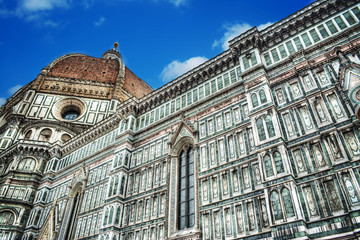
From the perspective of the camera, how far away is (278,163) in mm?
12484

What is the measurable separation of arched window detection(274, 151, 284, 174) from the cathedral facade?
0.16 feet

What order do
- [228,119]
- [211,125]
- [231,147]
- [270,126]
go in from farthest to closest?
[211,125]
[228,119]
[231,147]
[270,126]

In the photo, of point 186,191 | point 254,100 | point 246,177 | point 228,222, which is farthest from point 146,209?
point 254,100

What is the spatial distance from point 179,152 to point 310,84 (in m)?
8.74

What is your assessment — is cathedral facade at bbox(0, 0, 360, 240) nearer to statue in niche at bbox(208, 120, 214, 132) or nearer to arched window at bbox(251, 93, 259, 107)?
statue in niche at bbox(208, 120, 214, 132)

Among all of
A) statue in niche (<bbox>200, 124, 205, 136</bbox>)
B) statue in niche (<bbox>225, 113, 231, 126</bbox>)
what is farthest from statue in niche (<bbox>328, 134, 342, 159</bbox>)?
statue in niche (<bbox>200, 124, 205, 136</bbox>)

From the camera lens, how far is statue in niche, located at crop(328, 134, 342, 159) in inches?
448

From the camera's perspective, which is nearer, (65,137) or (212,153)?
(212,153)

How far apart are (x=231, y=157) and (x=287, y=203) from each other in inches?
163

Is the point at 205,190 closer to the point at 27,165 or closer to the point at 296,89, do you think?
the point at 296,89

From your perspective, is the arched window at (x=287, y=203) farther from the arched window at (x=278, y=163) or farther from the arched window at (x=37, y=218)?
the arched window at (x=37, y=218)

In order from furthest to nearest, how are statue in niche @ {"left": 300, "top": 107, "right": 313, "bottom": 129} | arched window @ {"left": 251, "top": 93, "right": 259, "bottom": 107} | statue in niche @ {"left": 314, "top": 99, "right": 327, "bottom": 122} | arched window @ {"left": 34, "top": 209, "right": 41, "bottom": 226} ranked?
arched window @ {"left": 34, "top": 209, "right": 41, "bottom": 226} → arched window @ {"left": 251, "top": 93, "right": 259, "bottom": 107} → statue in niche @ {"left": 300, "top": 107, "right": 313, "bottom": 129} → statue in niche @ {"left": 314, "top": 99, "right": 327, "bottom": 122}

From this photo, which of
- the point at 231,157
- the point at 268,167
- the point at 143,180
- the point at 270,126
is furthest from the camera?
the point at 143,180

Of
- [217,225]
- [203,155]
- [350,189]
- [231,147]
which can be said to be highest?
[203,155]
